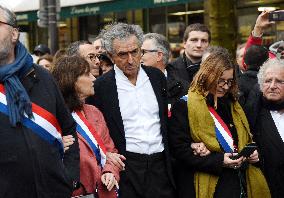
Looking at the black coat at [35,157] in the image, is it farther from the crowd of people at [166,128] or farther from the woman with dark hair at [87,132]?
the woman with dark hair at [87,132]

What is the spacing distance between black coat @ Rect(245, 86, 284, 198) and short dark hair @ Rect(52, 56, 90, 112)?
5.23ft

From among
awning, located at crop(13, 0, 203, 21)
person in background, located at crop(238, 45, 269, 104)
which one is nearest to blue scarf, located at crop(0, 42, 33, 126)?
person in background, located at crop(238, 45, 269, 104)

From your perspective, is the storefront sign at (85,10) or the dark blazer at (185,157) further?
the storefront sign at (85,10)

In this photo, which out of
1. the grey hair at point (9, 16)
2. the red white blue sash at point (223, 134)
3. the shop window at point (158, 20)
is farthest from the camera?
the shop window at point (158, 20)

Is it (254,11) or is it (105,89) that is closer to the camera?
(105,89)

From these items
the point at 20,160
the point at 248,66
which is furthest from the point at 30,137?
the point at 248,66

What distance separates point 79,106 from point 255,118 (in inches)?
64.0

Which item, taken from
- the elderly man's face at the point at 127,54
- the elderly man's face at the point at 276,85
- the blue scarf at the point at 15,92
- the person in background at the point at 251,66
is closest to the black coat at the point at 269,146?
the elderly man's face at the point at 276,85

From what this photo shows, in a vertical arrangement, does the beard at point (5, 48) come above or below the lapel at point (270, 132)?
above

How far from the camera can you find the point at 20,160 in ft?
11.8

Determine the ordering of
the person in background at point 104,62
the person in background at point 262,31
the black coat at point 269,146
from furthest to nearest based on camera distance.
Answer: the person in background at point 104,62, the person in background at point 262,31, the black coat at point 269,146

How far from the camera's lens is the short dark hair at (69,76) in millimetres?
4734

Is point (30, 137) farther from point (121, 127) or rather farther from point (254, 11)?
point (254, 11)

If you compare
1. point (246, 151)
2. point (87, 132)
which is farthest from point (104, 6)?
point (87, 132)
